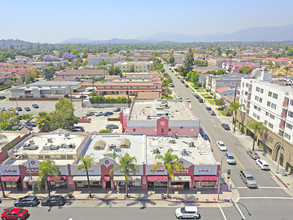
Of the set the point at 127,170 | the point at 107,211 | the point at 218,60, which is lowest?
the point at 107,211

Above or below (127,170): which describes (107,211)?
below

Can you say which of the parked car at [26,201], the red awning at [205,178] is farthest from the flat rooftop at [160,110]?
the parked car at [26,201]

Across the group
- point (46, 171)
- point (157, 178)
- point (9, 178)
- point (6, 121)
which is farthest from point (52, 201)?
point (6, 121)

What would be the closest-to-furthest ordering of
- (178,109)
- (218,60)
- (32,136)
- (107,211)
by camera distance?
(107,211), (32,136), (178,109), (218,60)

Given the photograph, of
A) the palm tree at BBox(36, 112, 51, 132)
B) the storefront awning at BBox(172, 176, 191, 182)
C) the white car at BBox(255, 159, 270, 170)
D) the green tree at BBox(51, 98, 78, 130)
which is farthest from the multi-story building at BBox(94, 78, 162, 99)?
the storefront awning at BBox(172, 176, 191, 182)

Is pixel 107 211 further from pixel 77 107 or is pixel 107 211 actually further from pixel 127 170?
pixel 77 107

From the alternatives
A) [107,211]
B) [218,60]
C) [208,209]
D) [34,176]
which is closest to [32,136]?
[34,176]

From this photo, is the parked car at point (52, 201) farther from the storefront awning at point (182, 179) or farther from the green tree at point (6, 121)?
the green tree at point (6, 121)
